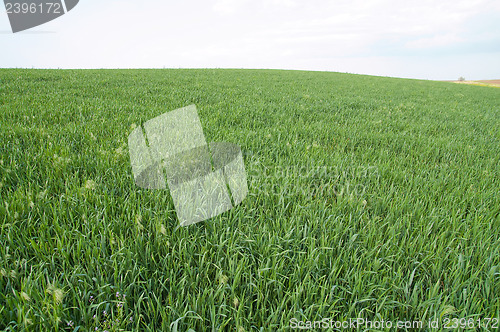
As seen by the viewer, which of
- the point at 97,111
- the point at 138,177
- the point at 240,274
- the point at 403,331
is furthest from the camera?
the point at 97,111

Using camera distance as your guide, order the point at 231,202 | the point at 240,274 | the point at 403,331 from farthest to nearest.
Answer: the point at 231,202 → the point at 240,274 → the point at 403,331

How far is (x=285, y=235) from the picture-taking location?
68.2 inches

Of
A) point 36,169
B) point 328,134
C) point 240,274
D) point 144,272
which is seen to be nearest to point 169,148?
point 36,169

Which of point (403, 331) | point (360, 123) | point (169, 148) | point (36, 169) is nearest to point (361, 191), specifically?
point (403, 331)

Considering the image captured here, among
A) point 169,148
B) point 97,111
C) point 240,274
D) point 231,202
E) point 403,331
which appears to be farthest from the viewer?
point 97,111

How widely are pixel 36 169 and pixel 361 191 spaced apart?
10.2 feet

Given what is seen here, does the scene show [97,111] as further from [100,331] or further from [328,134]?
[100,331]

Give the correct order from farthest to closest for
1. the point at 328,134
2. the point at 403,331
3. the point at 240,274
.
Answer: the point at 328,134 < the point at 240,274 < the point at 403,331

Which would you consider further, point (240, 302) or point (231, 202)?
point (231, 202)

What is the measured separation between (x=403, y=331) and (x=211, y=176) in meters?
1.81

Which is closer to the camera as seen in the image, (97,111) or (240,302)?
(240,302)

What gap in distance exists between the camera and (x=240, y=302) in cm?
130

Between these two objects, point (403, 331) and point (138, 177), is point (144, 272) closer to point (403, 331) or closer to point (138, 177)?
point (138, 177)

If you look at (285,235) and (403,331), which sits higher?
(285,235)
